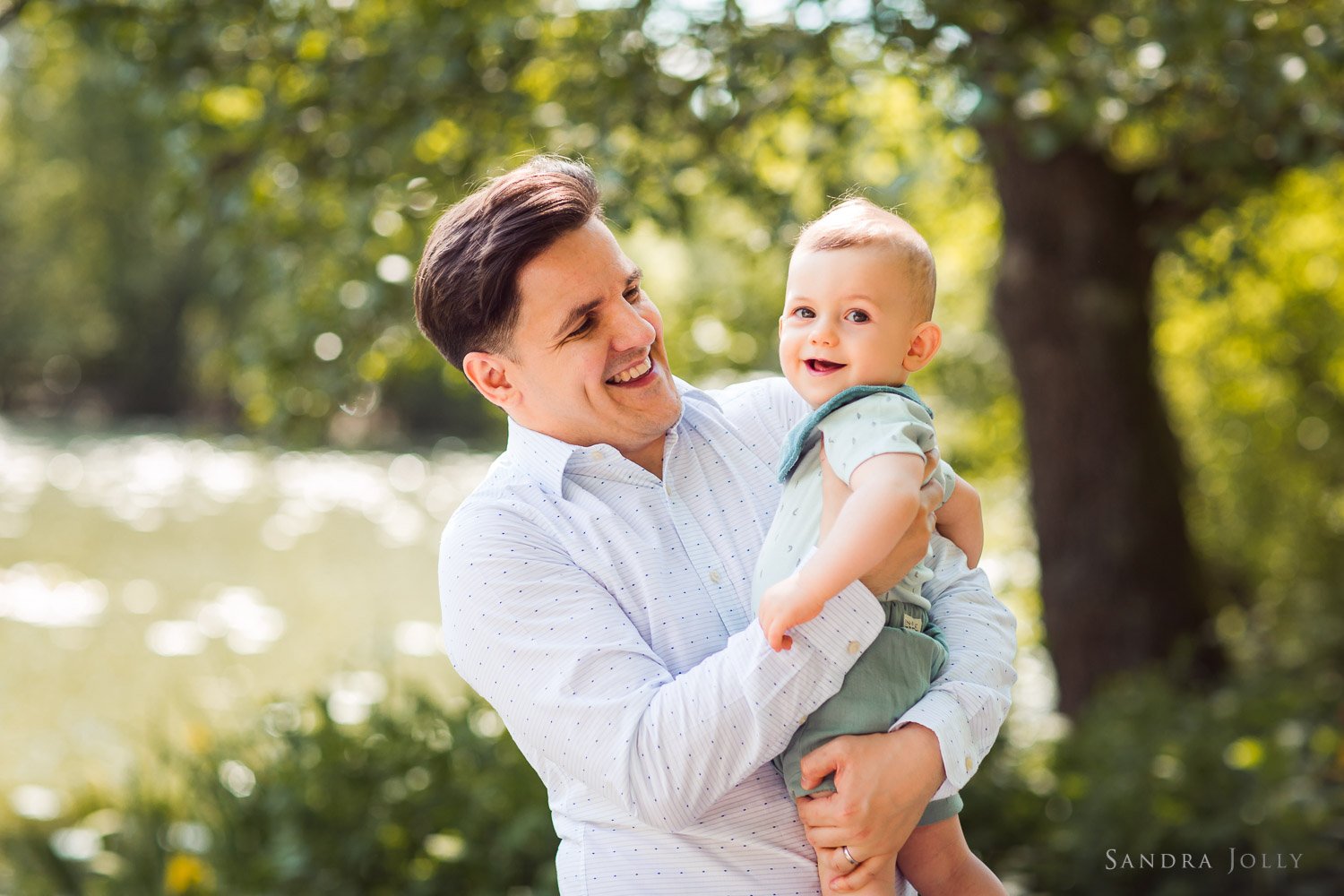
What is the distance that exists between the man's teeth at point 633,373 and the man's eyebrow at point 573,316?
10 cm

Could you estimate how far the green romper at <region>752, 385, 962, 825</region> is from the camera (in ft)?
5.36

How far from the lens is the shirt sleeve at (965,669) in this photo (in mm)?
1652

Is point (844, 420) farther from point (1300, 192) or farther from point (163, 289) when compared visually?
point (163, 289)

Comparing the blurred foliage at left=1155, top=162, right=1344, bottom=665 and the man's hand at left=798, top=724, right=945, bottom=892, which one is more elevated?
the man's hand at left=798, top=724, right=945, bottom=892

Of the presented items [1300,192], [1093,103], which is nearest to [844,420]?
[1093,103]

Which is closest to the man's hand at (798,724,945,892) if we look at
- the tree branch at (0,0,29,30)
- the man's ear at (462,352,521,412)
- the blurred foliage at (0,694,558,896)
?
the man's ear at (462,352,521,412)

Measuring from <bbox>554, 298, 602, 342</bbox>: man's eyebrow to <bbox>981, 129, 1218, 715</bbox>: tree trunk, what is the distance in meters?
3.98

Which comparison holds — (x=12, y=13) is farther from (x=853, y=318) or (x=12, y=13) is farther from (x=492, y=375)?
(x=853, y=318)

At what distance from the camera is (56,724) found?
22.7 ft

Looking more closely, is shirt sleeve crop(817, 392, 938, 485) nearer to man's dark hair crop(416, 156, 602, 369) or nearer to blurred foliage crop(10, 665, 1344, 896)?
man's dark hair crop(416, 156, 602, 369)

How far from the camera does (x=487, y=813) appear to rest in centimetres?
377

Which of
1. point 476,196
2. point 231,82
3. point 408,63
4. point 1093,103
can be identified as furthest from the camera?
point 231,82

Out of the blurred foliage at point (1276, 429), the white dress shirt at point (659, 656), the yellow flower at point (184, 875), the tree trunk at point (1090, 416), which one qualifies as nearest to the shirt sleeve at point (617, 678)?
the white dress shirt at point (659, 656)

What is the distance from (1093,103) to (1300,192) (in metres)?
3.96
